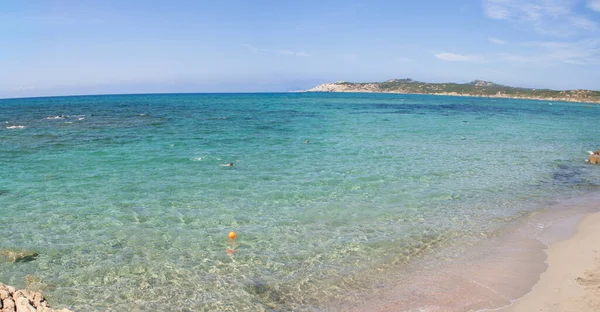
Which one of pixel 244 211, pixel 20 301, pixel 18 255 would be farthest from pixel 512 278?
pixel 18 255

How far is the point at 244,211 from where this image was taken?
13.5 m

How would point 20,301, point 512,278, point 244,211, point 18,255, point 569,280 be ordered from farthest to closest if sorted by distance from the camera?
point 244,211, point 18,255, point 512,278, point 569,280, point 20,301

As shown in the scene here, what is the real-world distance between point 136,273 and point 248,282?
8.77ft

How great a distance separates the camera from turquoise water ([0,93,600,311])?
8.92 meters

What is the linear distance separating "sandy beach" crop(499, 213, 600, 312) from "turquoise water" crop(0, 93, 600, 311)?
225cm

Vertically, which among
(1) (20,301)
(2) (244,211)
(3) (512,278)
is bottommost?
(3) (512,278)

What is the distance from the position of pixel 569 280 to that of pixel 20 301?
10354mm

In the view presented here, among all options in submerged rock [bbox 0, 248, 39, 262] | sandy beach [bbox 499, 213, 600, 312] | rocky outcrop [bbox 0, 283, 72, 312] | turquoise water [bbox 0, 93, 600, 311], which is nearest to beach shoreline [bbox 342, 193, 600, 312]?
sandy beach [bbox 499, 213, 600, 312]

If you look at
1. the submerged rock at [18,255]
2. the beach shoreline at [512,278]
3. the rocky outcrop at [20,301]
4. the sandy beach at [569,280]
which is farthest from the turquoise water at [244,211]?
the rocky outcrop at [20,301]

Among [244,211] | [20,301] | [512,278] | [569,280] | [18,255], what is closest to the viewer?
[20,301]

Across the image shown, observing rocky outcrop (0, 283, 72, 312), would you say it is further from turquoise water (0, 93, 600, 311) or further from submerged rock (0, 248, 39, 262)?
submerged rock (0, 248, 39, 262)

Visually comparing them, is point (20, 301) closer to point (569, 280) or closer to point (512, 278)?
point (512, 278)

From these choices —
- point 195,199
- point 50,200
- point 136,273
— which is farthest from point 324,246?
point 50,200

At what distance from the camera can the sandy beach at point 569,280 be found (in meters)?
7.74
